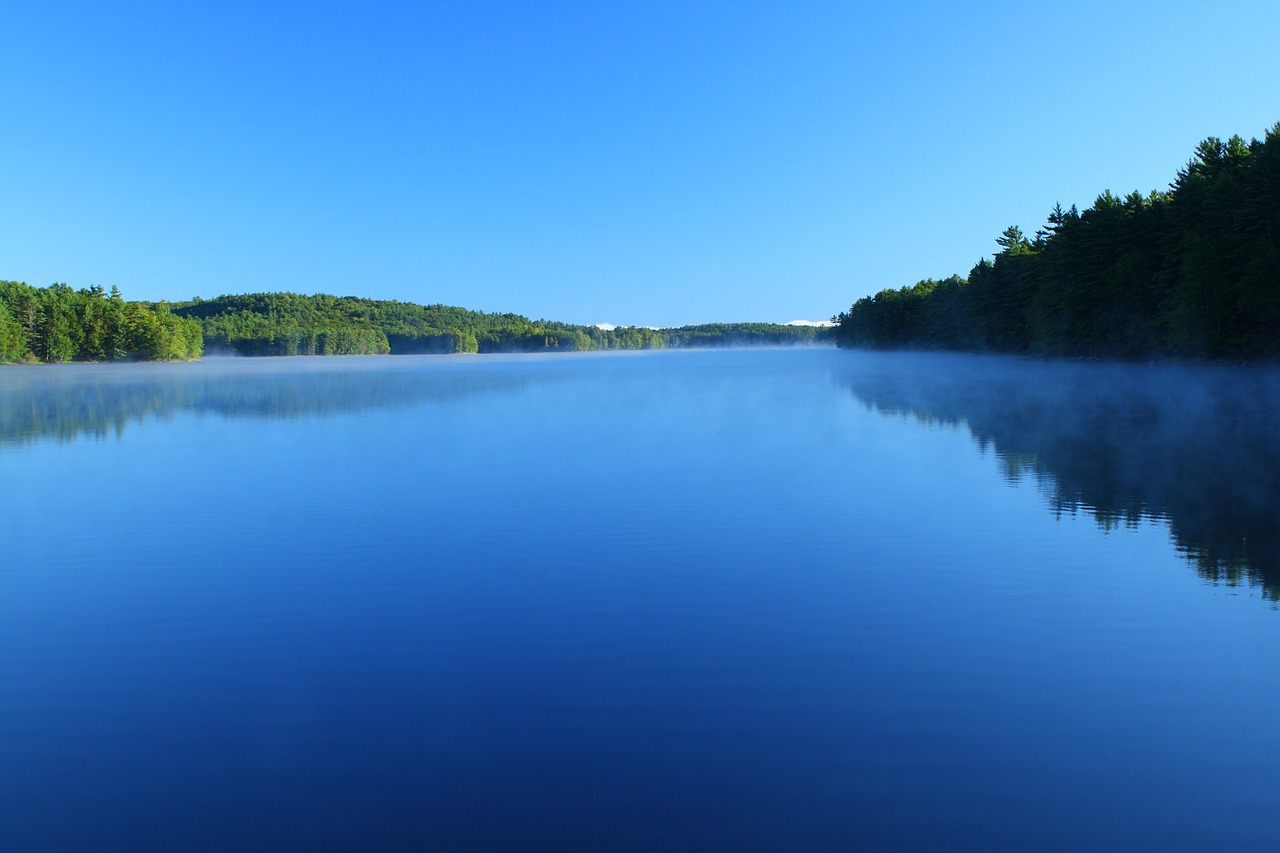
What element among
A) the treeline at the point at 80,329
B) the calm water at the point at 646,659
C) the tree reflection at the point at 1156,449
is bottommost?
the calm water at the point at 646,659

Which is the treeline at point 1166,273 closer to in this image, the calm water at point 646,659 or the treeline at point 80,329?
the calm water at point 646,659

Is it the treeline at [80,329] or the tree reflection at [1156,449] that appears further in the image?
the treeline at [80,329]

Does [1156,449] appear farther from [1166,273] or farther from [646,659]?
[1166,273]

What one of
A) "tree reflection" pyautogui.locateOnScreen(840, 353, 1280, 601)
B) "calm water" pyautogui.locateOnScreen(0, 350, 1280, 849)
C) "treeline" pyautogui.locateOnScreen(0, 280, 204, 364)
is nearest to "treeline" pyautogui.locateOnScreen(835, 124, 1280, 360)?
"tree reflection" pyautogui.locateOnScreen(840, 353, 1280, 601)

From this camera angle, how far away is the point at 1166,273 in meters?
50.8

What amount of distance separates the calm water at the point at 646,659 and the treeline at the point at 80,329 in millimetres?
114952

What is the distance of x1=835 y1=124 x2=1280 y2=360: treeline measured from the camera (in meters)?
42.8

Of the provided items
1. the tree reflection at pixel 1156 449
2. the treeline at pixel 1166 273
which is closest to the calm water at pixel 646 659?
the tree reflection at pixel 1156 449

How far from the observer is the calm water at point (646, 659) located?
184 inches

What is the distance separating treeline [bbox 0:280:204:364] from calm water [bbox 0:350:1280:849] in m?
115

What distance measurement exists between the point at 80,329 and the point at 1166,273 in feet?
408

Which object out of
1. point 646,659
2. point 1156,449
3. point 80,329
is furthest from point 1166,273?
point 80,329

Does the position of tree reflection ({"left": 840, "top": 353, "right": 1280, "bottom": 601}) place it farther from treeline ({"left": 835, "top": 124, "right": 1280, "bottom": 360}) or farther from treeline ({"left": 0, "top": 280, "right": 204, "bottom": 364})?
treeline ({"left": 0, "top": 280, "right": 204, "bottom": 364})

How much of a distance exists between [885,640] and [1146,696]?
6.15 ft
